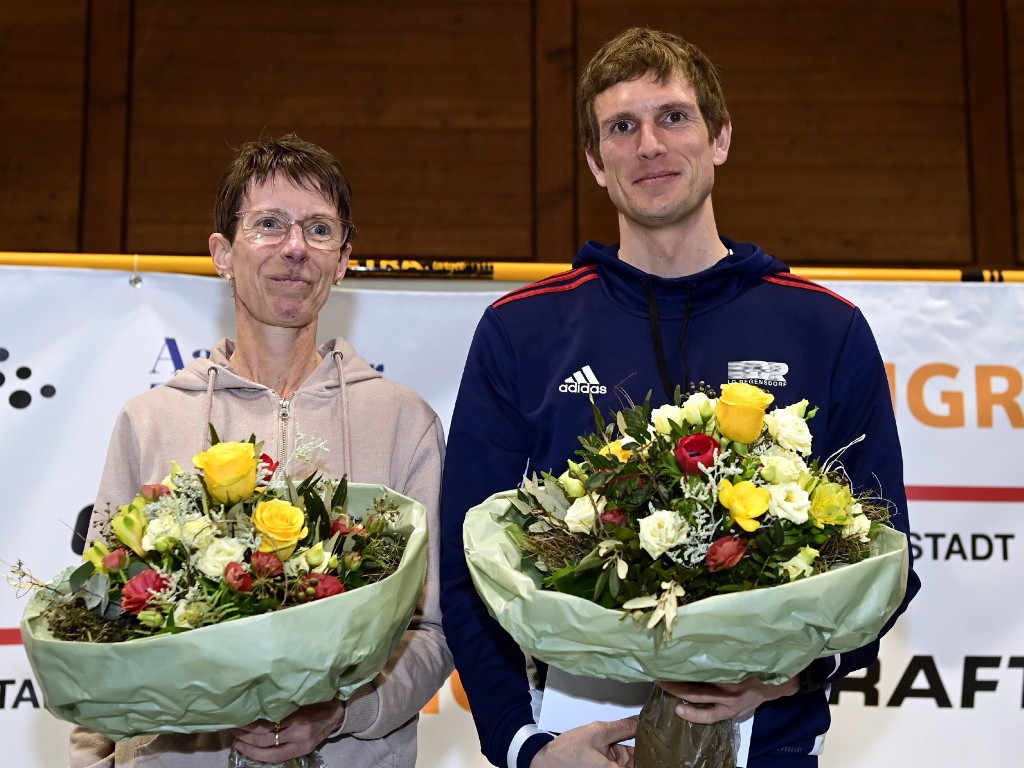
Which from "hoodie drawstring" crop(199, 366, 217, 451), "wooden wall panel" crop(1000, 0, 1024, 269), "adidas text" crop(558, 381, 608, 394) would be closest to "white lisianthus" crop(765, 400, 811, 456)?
Result: "adidas text" crop(558, 381, 608, 394)

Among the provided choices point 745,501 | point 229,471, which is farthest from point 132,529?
point 745,501

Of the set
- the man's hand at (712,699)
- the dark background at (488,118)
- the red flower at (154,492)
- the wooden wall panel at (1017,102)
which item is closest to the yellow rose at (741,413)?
the man's hand at (712,699)

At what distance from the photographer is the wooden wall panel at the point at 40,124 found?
405cm

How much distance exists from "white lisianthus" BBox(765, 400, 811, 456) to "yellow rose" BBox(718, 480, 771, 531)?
12cm

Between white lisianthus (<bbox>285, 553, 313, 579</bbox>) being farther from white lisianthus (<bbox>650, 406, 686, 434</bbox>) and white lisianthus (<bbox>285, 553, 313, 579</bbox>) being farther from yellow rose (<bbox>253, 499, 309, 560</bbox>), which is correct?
white lisianthus (<bbox>650, 406, 686, 434</bbox>)

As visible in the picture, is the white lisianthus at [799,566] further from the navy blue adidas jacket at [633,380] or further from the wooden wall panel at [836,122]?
the wooden wall panel at [836,122]

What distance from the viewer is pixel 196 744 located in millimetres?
1918

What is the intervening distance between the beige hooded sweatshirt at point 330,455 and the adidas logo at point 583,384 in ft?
1.15

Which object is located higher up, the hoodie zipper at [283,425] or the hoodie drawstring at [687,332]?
the hoodie drawstring at [687,332]

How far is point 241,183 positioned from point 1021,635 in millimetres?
2297

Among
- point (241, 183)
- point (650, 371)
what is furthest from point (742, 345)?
point (241, 183)

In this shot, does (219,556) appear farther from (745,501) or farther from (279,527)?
(745,501)

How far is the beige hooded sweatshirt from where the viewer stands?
1940mm

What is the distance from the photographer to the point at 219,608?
1.48 meters
